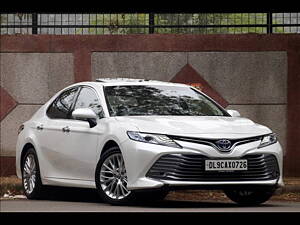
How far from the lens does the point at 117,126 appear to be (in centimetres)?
1131

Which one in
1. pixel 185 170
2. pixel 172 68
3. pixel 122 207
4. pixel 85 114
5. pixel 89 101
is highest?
pixel 172 68

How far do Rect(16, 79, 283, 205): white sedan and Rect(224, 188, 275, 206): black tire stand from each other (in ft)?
0.04

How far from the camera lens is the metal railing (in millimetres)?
18156

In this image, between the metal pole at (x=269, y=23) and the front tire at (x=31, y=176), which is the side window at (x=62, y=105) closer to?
the front tire at (x=31, y=176)

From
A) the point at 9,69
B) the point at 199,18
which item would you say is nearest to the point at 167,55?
the point at 199,18

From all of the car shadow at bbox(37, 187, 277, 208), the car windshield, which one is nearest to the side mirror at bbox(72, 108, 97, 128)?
the car windshield

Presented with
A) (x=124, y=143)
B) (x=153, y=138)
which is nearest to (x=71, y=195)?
(x=124, y=143)

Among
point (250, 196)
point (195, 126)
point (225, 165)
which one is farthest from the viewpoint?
point (250, 196)

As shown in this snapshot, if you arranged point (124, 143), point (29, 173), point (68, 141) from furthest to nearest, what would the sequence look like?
point (29, 173)
point (68, 141)
point (124, 143)

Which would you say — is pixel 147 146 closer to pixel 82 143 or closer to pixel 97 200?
pixel 82 143

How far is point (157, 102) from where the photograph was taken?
12.3m

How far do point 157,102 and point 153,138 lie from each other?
1441 mm

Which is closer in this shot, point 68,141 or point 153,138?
point 153,138
